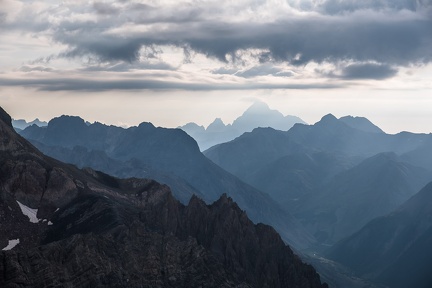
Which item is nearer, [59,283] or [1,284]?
[1,284]

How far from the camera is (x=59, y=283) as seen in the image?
196500 mm

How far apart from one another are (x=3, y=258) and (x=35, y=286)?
1097 cm

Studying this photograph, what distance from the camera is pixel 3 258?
18575 cm

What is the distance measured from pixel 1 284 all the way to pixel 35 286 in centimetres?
1105

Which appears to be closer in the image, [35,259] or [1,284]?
[1,284]

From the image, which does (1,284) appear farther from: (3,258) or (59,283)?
(59,283)

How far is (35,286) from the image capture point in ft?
620

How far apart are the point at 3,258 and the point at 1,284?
789cm

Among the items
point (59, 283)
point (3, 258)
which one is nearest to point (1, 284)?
point (3, 258)

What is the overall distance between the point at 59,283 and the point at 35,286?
8680 millimetres

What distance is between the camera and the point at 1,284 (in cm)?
18012

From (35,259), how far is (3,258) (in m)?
12.4
